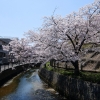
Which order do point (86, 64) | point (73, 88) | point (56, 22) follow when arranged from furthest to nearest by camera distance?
1. point (86, 64)
2. point (56, 22)
3. point (73, 88)

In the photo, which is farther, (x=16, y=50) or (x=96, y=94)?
(x=16, y=50)

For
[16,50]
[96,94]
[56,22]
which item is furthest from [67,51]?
[16,50]

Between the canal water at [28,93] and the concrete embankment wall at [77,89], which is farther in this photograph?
the canal water at [28,93]

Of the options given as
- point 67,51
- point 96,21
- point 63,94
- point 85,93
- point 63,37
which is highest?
point 96,21

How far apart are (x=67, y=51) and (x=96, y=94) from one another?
21.1 ft

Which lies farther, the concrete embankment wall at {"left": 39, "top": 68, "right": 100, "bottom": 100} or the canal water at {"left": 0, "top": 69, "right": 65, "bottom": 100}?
the canal water at {"left": 0, "top": 69, "right": 65, "bottom": 100}

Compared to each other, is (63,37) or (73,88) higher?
(63,37)

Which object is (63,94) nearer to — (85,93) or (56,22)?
(85,93)

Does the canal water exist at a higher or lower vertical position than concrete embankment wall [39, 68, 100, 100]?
Result: lower

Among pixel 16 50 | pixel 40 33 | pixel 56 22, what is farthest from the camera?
pixel 16 50

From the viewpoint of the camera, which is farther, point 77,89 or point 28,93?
point 28,93

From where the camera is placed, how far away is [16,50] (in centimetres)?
4716

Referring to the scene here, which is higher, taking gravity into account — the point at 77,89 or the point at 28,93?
the point at 77,89

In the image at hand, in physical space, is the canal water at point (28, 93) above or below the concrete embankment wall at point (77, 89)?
below
